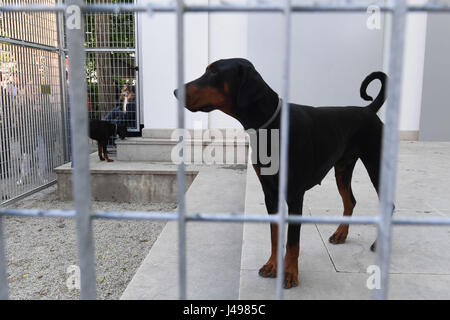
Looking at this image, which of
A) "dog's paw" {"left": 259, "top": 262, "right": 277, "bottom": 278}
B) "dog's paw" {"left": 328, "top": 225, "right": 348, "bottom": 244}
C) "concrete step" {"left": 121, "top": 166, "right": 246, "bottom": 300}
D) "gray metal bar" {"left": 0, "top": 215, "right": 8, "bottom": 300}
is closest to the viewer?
"gray metal bar" {"left": 0, "top": 215, "right": 8, "bottom": 300}

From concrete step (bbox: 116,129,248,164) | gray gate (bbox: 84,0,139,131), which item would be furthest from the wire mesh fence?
gray gate (bbox: 84,0,139,131)

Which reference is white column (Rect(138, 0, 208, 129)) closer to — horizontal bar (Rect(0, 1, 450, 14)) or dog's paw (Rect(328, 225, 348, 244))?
dog's paw (Rect(328, 225, 348, 244))

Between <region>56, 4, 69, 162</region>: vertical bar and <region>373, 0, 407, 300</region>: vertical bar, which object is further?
<region>56, 4, 69, 162</region>: vertical bar

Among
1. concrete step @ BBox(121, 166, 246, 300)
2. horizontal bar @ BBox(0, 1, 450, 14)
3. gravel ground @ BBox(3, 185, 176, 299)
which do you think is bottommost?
gravel ground @ BBox(3, 185, 176, 299)

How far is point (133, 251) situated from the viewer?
12.3ft

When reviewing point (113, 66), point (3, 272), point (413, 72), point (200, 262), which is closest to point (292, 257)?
point (200, 262)

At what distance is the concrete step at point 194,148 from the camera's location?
19.2 ft

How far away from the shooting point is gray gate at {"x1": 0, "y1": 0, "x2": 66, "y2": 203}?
15.3ft

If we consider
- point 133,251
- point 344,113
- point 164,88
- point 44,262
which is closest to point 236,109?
point 344,113

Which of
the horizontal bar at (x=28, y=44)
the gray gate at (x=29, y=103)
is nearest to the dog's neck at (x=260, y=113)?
the gray gate at (x=29, y=103)

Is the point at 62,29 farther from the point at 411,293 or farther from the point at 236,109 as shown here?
the point at 411,293

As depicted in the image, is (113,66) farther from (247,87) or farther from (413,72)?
(247,87)

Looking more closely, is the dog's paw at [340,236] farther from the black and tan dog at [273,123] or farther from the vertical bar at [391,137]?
the vertical bar at [391,137]
